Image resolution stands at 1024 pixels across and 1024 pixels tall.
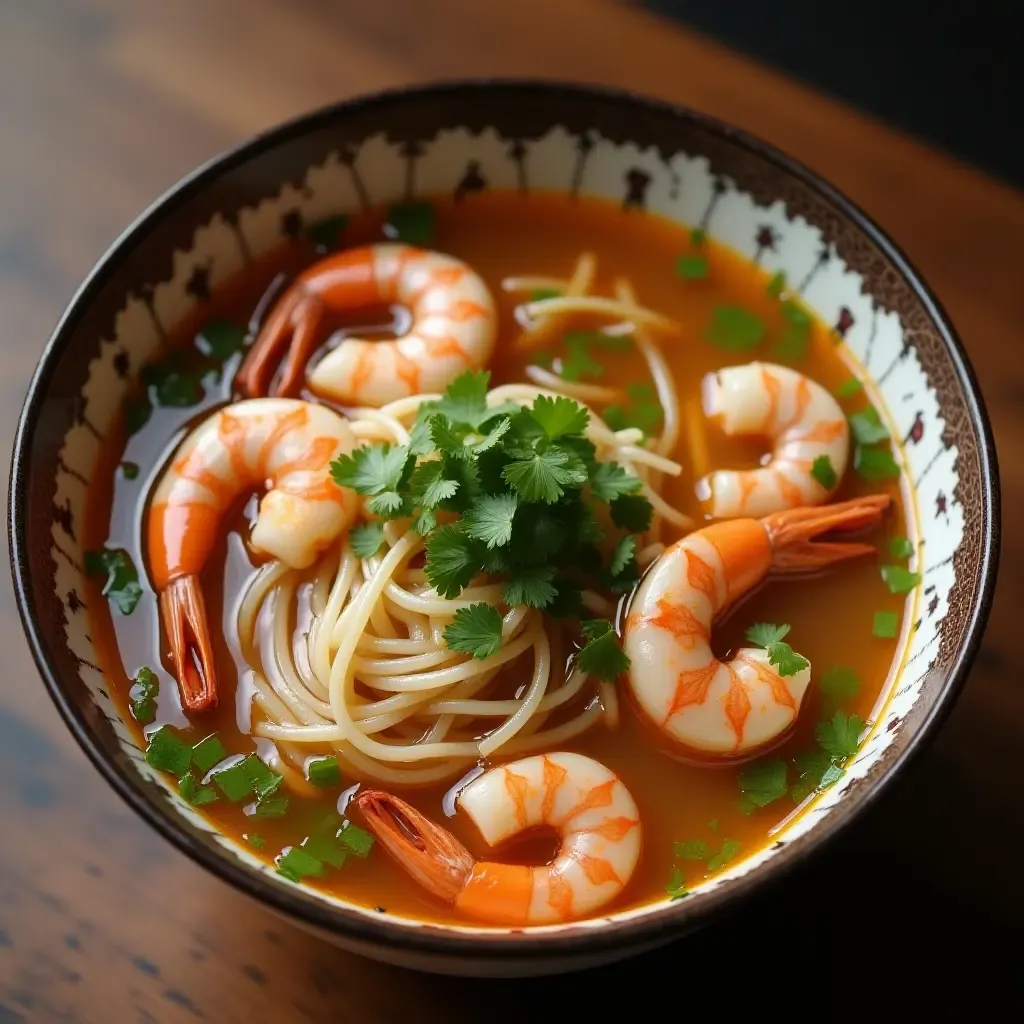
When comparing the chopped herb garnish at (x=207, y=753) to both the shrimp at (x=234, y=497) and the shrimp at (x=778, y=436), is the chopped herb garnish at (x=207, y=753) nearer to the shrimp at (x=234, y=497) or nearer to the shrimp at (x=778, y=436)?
the shrimp at (x=234, y=497)

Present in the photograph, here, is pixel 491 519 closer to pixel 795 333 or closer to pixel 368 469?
pixel 368 469

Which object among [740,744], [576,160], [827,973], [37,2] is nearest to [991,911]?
[827,973]

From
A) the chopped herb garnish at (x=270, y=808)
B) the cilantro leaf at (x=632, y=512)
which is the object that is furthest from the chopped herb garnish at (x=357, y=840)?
the cilantro leaf at (x=632, y=512)

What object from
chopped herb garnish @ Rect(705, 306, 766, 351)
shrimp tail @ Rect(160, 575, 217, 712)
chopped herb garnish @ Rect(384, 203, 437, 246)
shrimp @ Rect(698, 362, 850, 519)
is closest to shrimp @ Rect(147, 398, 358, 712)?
shrimp tail @ Rect(160, 575, 217, 712)

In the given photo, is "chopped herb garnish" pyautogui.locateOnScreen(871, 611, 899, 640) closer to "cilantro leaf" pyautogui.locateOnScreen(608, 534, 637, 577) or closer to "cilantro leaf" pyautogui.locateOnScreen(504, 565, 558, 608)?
"cilantro leaf" pyautogui.locateOnScreen(608, 534, 637, 577)

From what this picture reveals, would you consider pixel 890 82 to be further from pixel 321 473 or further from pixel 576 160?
pixel 321 473

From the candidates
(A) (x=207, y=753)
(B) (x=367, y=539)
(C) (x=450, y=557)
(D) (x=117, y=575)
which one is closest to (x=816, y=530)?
(C) (x=450, y=557)

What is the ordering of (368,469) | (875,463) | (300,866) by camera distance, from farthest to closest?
(875,463) < (368,469) < (300,866)
